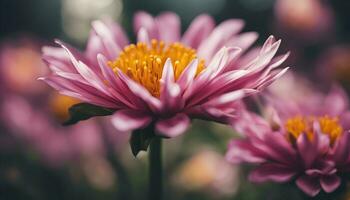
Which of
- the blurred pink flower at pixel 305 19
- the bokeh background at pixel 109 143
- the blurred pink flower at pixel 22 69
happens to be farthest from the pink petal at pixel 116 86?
the blurred pink flower at pixel 305 19

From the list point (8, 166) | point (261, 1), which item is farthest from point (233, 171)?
point (261, 1)

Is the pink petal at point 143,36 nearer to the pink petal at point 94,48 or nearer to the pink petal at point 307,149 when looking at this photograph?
the pink petal at point 94,48

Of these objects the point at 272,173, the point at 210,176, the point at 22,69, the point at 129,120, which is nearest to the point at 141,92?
the point at 129,120

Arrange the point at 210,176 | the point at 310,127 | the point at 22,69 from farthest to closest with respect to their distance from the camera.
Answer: the point at 22,69, the point at 210,176, the point at 310,127

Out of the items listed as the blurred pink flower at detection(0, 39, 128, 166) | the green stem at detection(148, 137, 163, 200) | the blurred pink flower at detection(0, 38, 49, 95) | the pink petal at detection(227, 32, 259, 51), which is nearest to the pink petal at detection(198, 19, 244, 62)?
the pink petal at detection(227, 32, 259, 51)

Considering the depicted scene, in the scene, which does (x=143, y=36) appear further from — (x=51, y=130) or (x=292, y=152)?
(x=51, y=130)

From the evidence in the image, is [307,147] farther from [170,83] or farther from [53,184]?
[53,184]

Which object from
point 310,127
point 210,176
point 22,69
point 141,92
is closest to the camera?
point 141,92
